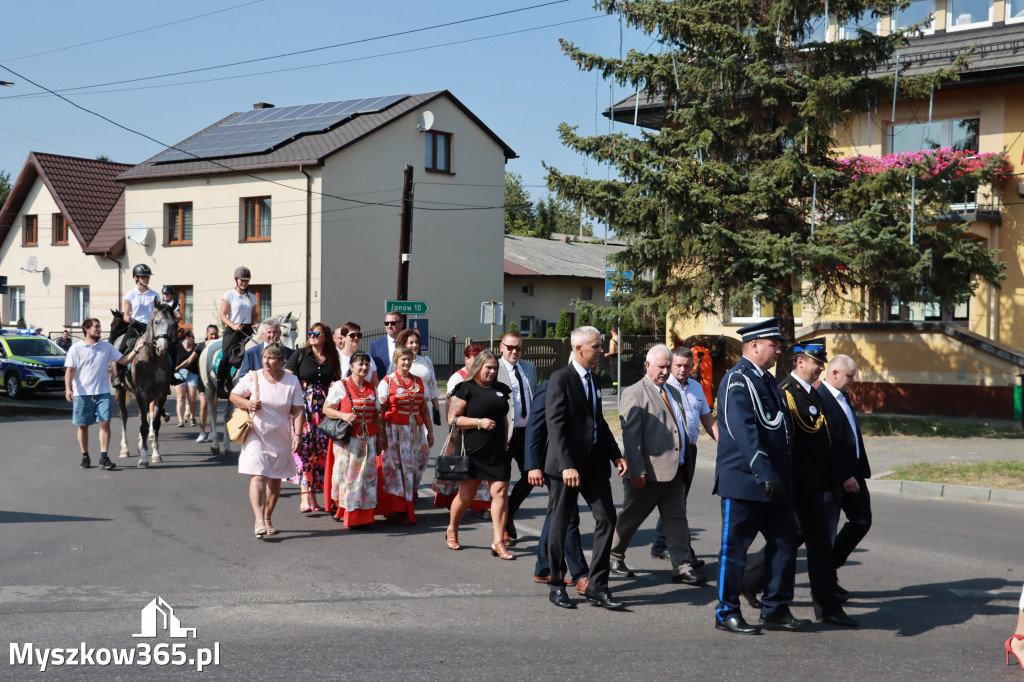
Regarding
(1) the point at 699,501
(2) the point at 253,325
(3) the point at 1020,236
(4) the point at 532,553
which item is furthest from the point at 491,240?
(4) the point at 532,553

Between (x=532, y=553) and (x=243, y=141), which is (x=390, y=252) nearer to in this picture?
(x=243, y=141)

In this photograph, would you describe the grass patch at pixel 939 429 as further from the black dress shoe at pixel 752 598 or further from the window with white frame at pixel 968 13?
the black dress shoe at pixel 752 598

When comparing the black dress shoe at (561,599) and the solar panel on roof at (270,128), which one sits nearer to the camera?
the black dress shoe at (561,599)

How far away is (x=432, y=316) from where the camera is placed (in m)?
35.3

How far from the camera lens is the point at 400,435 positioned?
29.7ft

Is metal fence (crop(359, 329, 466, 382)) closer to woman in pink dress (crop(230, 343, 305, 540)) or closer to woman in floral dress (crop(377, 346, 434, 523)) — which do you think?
woman in floral dress (crop(377, 346, 434, 523))

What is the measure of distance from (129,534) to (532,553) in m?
3.61

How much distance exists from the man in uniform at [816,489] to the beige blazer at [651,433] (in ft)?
3.16

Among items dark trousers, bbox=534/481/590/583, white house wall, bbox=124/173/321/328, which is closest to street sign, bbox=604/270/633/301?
dark trousers, bbox=534/481/590/583

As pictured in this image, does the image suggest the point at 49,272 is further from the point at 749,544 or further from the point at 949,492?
the point at 749,544

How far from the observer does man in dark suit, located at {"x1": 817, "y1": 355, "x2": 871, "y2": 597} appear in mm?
6293

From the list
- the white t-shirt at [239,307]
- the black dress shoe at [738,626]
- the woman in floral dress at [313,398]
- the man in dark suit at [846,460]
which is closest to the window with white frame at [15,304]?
the white t-shirt at [239,307]

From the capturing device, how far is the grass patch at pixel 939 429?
640 inches

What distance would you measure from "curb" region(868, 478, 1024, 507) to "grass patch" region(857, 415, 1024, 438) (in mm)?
4722
